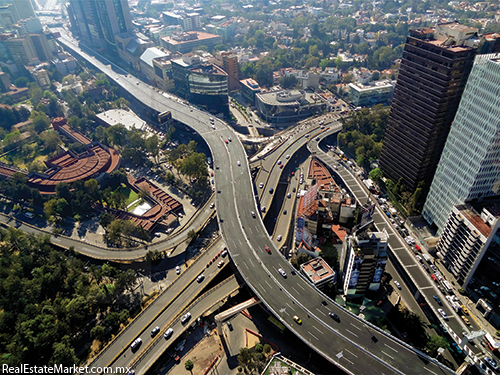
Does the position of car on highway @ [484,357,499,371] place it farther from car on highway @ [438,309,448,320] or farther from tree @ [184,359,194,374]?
tree @ [184,359,194,374]

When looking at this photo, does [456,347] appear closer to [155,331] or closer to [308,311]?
[308,311]

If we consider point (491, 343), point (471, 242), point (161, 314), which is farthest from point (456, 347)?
point (161, 314)

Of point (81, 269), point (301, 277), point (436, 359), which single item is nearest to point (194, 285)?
point (301, 277)

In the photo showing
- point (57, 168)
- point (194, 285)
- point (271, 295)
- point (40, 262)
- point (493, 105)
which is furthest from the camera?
point (57, 168)

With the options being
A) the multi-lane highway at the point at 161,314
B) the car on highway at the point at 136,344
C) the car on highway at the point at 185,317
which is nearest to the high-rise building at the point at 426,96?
the multi-lane highway at the point at 161,314

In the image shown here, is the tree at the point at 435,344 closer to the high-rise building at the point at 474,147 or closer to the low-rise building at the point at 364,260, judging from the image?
the low-rise building at the point at 364,260

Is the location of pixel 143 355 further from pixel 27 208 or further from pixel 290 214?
pixel 27 208
